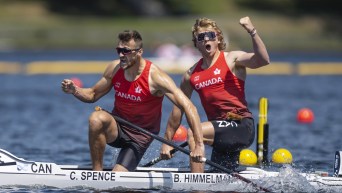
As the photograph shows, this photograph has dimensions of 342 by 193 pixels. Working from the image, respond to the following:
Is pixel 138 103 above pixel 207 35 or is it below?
below

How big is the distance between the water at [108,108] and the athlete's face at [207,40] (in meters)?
2.16

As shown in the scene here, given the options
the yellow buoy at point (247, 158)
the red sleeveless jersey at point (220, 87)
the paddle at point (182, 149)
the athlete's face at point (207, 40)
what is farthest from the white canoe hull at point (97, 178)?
→ the yellow buoy at point (247, 158)

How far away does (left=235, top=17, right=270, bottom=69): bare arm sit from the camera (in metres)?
11.7

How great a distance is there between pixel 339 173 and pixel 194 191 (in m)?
2.02

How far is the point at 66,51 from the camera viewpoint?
53.8 m

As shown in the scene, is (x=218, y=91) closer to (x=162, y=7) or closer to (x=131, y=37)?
(x=131, y=37)

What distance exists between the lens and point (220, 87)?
12.2 meters

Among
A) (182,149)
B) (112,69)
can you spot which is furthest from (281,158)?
(112,69)

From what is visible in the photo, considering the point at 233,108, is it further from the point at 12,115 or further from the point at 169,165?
the point at 12,115

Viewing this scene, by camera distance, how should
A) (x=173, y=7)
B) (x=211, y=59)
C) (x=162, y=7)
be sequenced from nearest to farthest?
(x=211, y=59)
(x=173, y=7)
(x=162, y=7)

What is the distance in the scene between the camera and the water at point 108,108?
54.6ft

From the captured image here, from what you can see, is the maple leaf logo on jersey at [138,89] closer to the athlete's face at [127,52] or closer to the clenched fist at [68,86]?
the athlete's face at [127,52]

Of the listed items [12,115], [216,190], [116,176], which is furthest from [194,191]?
[12,115]

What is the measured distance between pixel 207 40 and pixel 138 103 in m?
1.22
